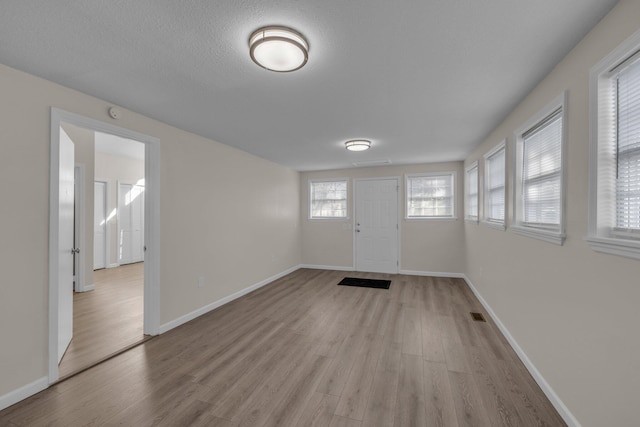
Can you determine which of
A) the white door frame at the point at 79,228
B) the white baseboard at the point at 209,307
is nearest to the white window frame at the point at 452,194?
the white baseboard at the point at 209,307

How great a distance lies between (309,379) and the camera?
219 cm

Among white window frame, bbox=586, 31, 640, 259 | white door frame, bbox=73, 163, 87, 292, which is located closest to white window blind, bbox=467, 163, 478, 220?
white window frame, bbox=586, 31, 640, 259

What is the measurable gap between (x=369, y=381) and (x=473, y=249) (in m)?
3.38

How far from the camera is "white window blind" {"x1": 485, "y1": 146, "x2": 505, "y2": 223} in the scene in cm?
321

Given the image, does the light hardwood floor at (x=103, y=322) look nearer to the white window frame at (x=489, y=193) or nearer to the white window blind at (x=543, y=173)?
the white window blind at (x=543, y=173)

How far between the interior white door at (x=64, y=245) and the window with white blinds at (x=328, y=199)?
4.59m

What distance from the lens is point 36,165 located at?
2.07 metres

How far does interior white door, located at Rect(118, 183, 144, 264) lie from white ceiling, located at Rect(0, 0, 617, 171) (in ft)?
17.4

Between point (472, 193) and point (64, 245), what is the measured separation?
18.3 ft

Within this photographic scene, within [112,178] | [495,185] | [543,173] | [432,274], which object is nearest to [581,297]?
[543,173]

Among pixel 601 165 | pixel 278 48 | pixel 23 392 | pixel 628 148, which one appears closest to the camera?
pixel 628 148

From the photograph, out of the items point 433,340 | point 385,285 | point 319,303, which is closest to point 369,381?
point 433,340

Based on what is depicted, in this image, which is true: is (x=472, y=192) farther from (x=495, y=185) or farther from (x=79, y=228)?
(x=79, y=228)

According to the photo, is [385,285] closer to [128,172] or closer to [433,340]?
[433,340]
